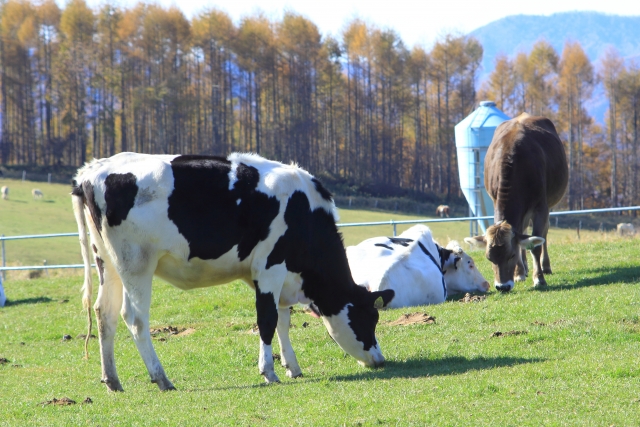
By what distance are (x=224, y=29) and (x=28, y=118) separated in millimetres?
20911

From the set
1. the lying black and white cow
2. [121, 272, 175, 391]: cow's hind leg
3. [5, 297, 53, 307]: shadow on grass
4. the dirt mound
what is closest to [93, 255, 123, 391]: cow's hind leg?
[121, 272, 175, 391]: cow's hind leg

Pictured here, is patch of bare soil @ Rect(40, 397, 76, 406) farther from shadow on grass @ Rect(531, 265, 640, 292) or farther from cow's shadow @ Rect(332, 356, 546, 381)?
shadow on grass @ Rect(531, 265, 640, 292)

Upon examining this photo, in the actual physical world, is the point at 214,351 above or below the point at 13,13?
below

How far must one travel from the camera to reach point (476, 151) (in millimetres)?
25891

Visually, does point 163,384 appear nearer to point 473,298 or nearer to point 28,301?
point 473,298

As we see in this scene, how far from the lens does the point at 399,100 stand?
76.1m

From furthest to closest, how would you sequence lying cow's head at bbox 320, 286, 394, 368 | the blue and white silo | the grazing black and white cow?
the blue and white silo
lying cow's head at bbox 320, 286, 394, 368
the grazing black and white cow

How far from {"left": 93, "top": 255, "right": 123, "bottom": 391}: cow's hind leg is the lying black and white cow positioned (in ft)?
14.2

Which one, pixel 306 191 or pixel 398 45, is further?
pixel 398 45

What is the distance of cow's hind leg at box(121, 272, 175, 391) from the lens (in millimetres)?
7250

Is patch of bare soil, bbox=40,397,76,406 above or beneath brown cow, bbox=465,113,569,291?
beneath

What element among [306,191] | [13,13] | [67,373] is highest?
[13,13]

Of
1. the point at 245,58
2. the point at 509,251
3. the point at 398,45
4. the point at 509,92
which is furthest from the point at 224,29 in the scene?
the point at 509,251

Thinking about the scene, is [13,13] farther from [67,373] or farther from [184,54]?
[67,373]
